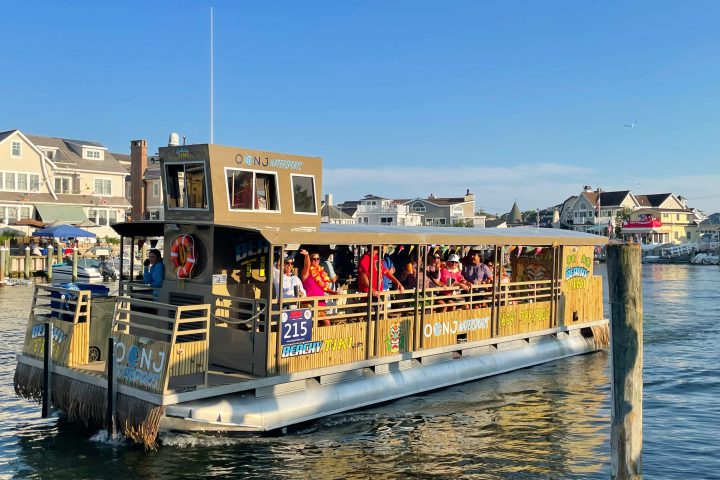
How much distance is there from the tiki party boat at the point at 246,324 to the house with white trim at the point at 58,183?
41451 millimetres

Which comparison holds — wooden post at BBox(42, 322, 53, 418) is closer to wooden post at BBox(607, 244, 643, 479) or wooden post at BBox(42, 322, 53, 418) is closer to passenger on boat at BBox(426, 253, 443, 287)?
passenger on boat at BBox(426, 253, 443, 287)

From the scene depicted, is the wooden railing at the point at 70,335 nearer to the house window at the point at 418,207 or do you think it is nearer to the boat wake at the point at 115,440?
the boat wake at the point at 115,440

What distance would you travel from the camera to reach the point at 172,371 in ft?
34.8

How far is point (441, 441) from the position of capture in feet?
40.2

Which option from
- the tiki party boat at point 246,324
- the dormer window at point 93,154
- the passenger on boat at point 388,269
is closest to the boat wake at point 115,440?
the tiki party boat at point 246,324

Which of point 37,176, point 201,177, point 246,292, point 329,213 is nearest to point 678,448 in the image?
point 246,292

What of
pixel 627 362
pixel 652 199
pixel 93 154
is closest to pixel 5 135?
pixel 93 154

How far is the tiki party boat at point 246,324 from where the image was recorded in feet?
35.9

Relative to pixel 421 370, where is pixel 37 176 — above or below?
above

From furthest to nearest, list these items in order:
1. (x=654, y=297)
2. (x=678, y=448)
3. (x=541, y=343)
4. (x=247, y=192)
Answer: (x=654, y=297) → (x=541, y=343) → (x=247, y=192) → (x=678, y=448)

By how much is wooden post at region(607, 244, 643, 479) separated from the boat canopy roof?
205 inches

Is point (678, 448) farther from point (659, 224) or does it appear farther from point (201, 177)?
point (659, 224)

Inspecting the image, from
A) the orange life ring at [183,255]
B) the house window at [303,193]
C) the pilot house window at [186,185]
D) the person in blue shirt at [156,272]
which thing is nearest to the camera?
the orange life ring at [183,255]

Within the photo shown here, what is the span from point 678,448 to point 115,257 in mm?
45315
